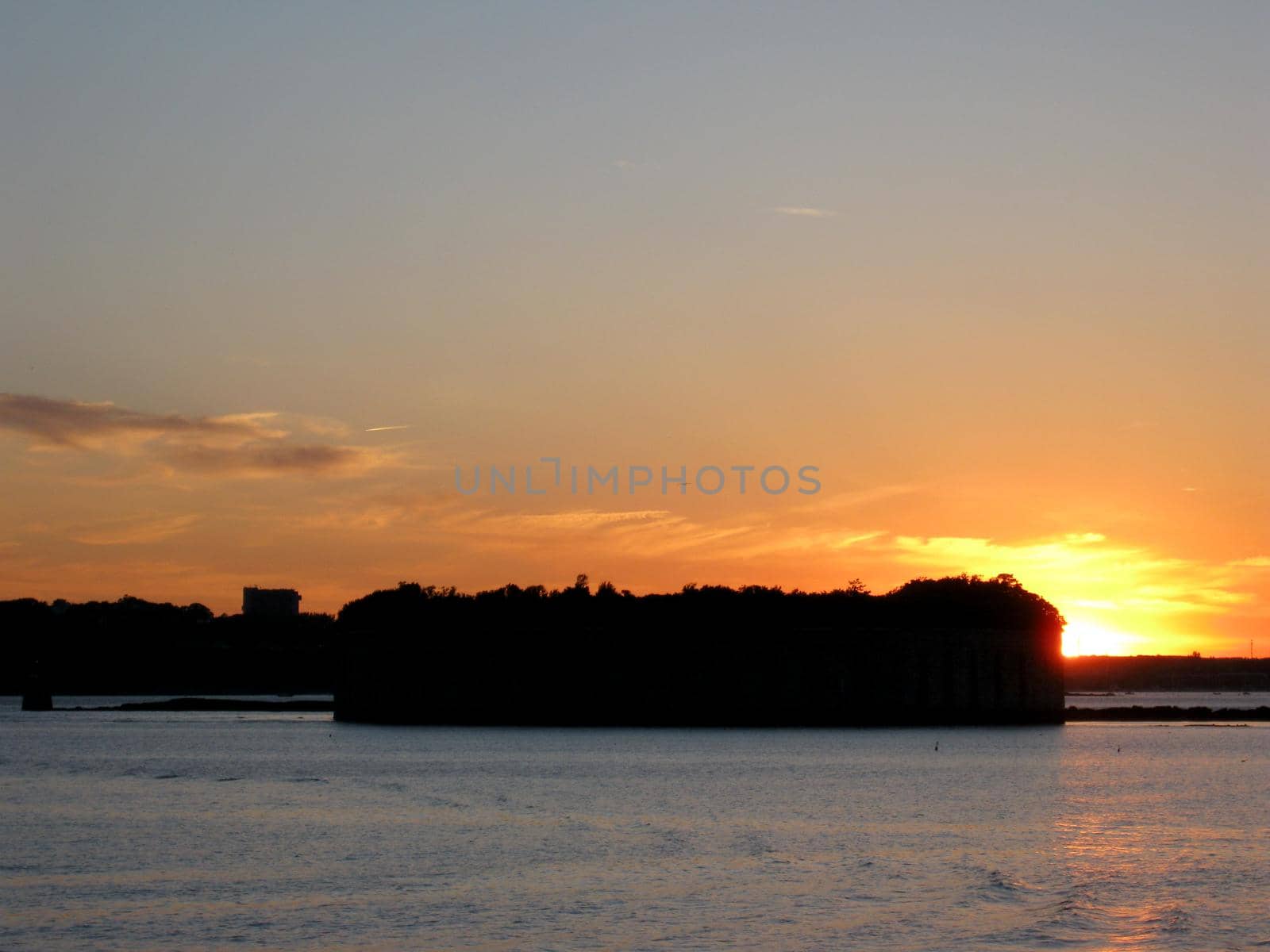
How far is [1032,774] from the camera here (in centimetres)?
8225

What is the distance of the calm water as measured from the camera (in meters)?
30.5

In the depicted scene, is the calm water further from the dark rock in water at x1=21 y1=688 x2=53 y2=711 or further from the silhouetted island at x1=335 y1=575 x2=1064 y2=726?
the dark rock in water at x1=21 y1=688 x2=53 y2=711

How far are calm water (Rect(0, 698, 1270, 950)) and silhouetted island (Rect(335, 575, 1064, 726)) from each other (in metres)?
49.0

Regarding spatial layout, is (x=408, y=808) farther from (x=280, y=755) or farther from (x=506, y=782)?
(x=280, y=755)

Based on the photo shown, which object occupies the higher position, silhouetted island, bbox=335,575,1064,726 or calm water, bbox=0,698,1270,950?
silhouetted island, bbox=335,575,1064,726

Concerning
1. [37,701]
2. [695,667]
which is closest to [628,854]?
[695,667]

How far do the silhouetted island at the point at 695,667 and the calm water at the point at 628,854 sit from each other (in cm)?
4901

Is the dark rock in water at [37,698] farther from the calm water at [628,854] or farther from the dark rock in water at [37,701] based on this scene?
the calm water at [628,854]

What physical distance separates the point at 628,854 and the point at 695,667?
9723 cm

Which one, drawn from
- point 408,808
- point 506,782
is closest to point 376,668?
point 506,782

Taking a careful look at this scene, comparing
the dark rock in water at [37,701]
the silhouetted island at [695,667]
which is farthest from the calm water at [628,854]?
the dark rock in water at [37,701]

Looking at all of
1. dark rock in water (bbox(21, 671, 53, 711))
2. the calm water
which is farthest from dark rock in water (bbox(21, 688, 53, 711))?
the calm water

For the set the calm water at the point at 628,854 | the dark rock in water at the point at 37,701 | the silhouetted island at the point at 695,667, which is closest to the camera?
the calm water at the point at 628,854

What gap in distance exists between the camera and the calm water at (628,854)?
30.5m
